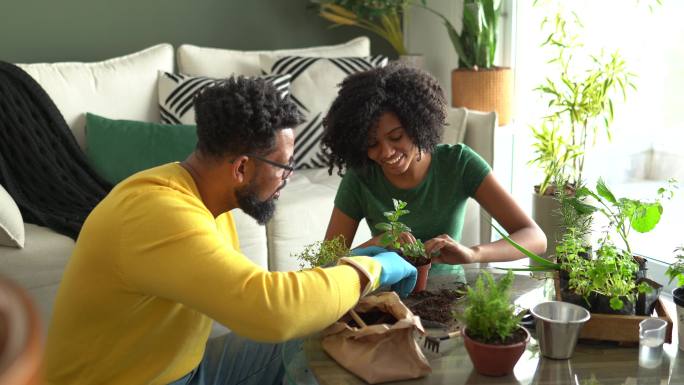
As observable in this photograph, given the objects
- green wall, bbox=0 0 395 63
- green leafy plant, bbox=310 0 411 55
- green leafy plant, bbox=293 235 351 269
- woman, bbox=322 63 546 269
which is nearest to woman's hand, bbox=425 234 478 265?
woman, bbox=322 63 546 269

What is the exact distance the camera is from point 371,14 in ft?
12.4

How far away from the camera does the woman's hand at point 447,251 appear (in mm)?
1641

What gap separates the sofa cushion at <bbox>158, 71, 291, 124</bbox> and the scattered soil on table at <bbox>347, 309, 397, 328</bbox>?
2018 mm

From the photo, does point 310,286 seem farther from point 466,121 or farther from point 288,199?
point 466,121

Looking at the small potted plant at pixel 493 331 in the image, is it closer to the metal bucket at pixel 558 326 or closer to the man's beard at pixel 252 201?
the metal bucket at pixel 558 326

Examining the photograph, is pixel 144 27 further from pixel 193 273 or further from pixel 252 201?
pixel 193 273

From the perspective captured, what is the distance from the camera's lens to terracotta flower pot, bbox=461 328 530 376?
121 centimetres

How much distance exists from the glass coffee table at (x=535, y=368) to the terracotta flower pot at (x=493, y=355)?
2cm

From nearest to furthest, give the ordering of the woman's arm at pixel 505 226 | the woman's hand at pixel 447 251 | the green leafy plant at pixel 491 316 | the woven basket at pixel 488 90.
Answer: the green leafy plant at pixel 491 316 → the woman's hand at pixel 447 251 → the woman's arm at pixel 505 226 → the woven basket at pixel 488 90

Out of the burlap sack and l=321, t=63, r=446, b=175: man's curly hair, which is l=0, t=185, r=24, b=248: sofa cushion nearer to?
l=321, t=63, r=446, b=175: man's curly hair

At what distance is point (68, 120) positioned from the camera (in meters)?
3.16

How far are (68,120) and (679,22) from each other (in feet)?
8.13

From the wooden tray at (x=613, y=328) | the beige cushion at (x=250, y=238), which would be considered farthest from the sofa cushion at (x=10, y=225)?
the wooden tray at (x=613, y=328)

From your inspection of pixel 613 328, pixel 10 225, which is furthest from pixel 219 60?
pixel 613 328
